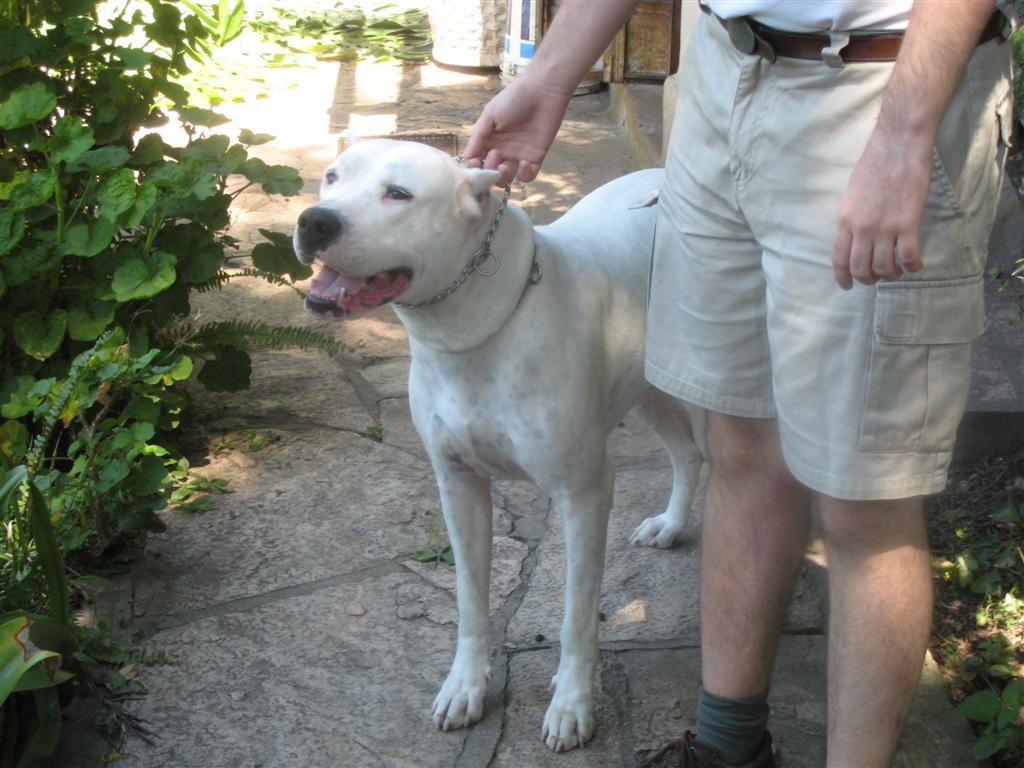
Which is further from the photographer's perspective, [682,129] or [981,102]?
[682,129]

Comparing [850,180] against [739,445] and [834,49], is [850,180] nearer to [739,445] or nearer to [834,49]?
[834,49]

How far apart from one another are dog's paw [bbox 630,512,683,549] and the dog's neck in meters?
1.15

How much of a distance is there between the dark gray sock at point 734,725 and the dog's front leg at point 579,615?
13.1 inches

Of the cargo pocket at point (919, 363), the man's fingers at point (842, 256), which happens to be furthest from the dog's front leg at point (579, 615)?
the man's fingers at point (842, 256)

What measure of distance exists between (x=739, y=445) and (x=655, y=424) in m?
1.09

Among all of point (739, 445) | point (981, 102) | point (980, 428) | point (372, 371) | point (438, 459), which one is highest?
point (981, 102)

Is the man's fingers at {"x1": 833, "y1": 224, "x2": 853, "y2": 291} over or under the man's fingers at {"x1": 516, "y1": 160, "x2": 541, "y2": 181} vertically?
over

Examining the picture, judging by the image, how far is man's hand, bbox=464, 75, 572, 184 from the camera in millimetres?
2506

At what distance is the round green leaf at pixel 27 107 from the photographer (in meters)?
3.40

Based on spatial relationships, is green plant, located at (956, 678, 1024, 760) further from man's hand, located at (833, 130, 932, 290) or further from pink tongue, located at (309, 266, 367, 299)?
pink tongue, located at (309, 266, 367, 299)

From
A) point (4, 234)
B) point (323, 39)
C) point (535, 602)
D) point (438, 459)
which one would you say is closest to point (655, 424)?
point (535, 602)

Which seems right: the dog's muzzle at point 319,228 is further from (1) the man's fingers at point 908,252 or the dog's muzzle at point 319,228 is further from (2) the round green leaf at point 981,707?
(2) the round green leaf at point 981,707

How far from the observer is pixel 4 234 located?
11.1 ft

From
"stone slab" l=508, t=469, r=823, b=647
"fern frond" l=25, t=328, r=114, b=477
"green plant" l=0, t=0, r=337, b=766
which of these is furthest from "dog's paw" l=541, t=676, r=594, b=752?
"fern frond" l=25, t=328, r=114, b=477
